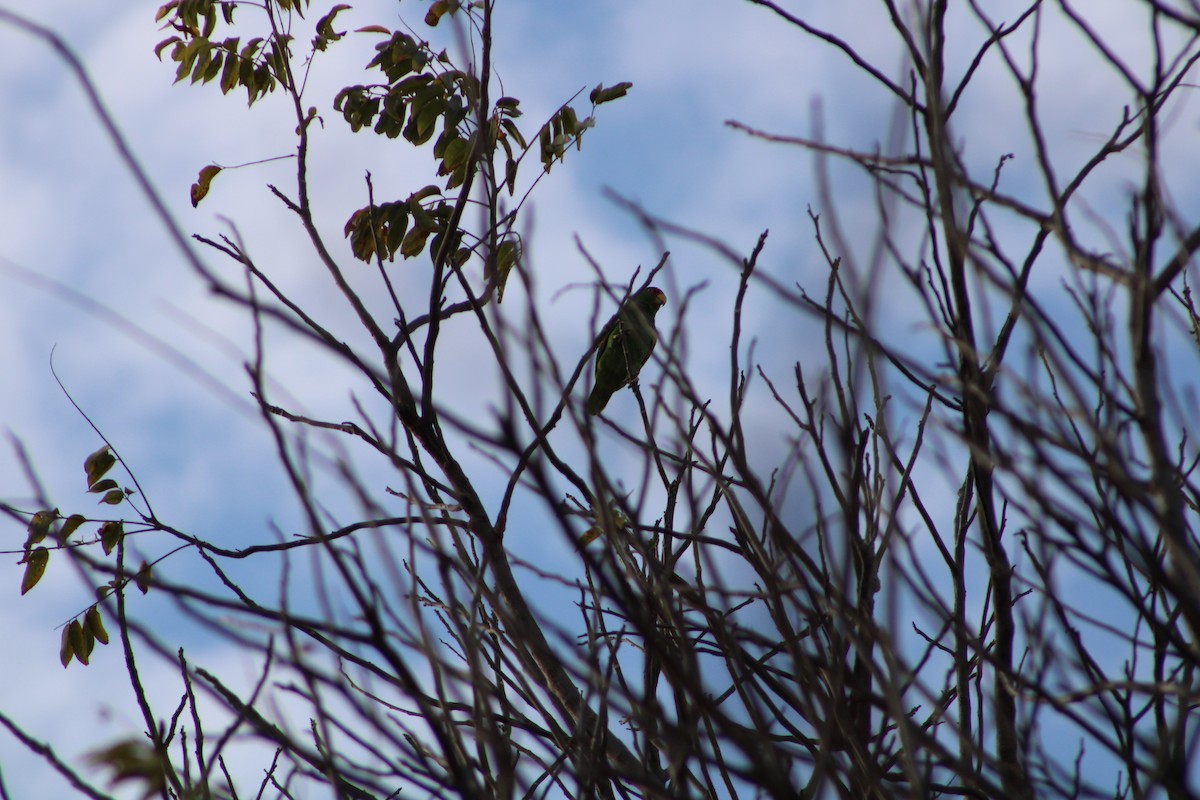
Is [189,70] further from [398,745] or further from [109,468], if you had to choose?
[398,745]

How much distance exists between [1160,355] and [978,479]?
1.32 ft

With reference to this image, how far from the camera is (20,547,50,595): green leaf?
3.50 m

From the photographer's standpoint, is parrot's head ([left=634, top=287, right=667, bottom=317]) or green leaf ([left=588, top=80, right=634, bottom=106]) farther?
parrot's head ([left=634, top=287, right=667, bottom=317])

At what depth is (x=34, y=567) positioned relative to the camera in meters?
3.52

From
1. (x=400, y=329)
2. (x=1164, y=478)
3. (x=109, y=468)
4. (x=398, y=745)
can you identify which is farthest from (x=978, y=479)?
(x=109, y=468)

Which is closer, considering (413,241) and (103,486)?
(413,241)

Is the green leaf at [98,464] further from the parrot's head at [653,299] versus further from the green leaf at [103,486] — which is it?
the parrot's head at [653,299]

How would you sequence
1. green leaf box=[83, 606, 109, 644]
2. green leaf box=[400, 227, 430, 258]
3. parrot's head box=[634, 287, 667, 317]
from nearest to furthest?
green leaf box=[400, 227, 430, 258], green leaf box=[83, 606, 109, 644], parrot's head box=[634, 287, 667, 317]

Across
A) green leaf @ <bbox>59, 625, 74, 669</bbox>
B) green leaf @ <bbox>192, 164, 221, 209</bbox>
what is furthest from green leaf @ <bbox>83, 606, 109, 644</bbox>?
green leaf @ <bbox>192, 164, 221, 209</bbox>

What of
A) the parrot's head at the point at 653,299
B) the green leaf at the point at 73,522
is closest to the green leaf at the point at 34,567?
the green leaf at the point at 73,522

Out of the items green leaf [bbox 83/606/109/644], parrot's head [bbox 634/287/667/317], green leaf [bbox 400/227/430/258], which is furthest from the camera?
parrot's head [bbox 634/287/667/317]

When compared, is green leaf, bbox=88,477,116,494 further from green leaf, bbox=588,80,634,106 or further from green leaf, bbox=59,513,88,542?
green leaf, bbox=588,80,634,106

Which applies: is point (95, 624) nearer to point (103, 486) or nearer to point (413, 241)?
point (103, 486)

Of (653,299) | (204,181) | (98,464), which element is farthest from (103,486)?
(653,299)
